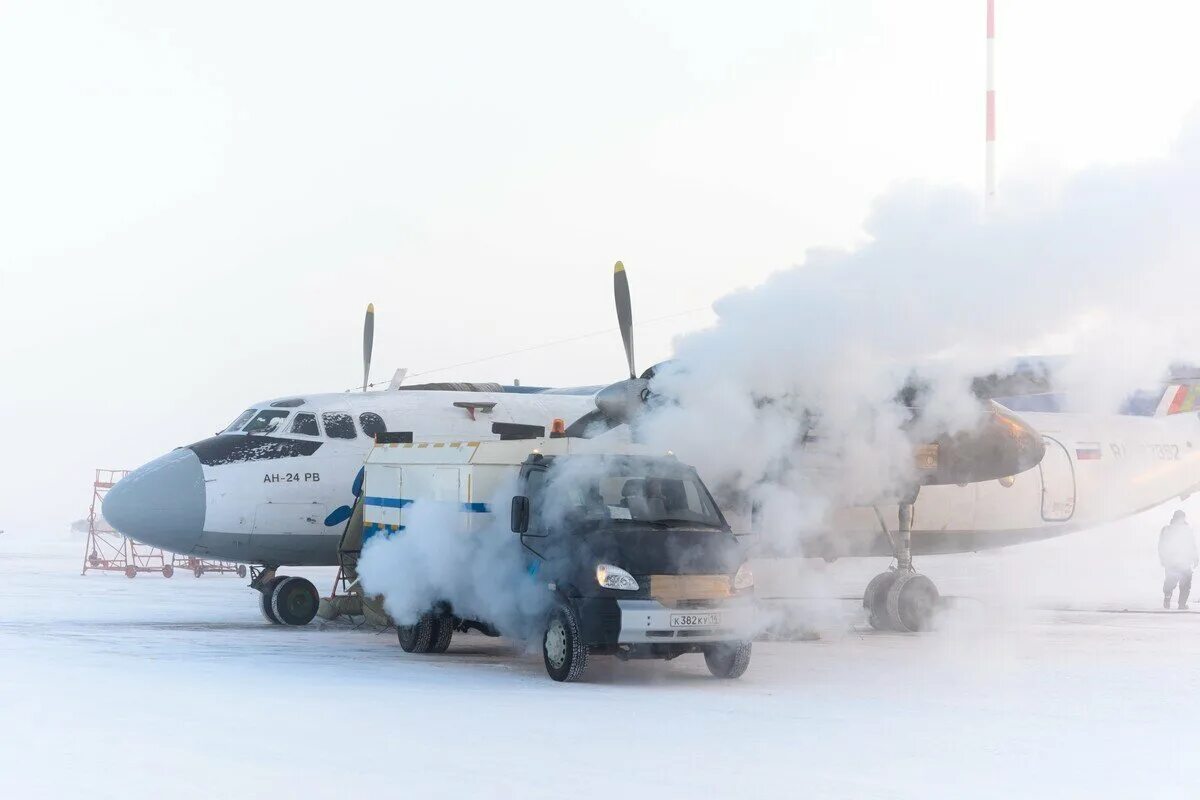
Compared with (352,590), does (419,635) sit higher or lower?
lower

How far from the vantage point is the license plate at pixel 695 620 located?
1135 centimetres

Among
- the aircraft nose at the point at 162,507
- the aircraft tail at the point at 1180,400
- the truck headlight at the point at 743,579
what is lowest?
the truck headlight at the point at 743,579

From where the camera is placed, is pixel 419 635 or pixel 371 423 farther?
pixel 371 423

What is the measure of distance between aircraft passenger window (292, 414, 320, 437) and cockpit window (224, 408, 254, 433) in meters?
0.85

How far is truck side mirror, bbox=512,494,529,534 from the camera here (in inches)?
482

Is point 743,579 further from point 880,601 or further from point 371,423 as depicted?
point 371,423

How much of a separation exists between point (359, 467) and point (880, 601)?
7819 millimetres

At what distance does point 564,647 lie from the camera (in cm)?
1162

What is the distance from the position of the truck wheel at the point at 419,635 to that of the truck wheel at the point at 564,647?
2.61 meters

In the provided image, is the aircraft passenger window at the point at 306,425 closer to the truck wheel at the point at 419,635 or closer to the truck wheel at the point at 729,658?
the truck wheel at the point at 419,635

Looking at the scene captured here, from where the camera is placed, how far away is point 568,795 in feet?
21.7

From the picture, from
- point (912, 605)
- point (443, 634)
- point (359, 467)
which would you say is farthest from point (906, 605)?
point (359, 467)

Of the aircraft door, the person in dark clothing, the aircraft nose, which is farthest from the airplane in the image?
the person in dark clothing

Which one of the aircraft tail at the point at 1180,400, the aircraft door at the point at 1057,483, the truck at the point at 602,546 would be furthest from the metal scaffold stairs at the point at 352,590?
the aircraft tail at the point at 1180,400
